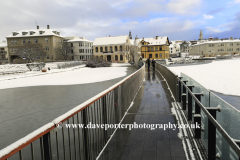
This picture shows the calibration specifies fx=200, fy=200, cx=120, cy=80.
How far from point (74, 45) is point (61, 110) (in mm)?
75337

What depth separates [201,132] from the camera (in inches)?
178

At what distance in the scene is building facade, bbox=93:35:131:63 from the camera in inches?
2751

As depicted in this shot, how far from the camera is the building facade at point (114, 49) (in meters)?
69.9

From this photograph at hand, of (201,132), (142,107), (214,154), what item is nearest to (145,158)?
(214,154)

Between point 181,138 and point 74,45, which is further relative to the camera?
point 74,45

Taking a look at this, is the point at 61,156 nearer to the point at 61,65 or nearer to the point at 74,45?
the point at 61,65

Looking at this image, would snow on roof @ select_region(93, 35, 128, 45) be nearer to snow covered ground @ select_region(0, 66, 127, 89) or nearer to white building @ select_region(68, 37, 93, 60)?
white building @ select_region(68, 37, 93, 60)

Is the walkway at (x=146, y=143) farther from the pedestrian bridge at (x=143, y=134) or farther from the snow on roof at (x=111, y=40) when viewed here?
the snow on roof at (x=111, y=40)

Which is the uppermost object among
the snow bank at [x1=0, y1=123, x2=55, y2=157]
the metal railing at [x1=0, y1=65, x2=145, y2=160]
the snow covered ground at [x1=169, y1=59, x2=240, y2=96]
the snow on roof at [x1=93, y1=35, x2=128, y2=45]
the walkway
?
the snow on roof at [x1=93, y1=35, x2=128, y2=45]

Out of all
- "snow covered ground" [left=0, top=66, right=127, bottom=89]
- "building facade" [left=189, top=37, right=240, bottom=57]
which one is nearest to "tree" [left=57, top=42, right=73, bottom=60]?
"snow covered ground" [left=0, top=66, right=127, bottom=89]

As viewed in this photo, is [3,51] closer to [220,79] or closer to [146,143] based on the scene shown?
[220,79]

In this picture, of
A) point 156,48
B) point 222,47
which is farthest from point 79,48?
point 222,47

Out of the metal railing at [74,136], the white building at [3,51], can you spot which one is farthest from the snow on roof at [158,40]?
the metal railing at [74,136]

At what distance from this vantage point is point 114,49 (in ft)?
232
